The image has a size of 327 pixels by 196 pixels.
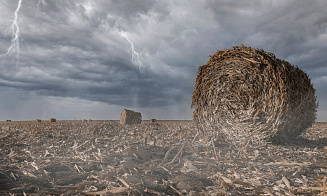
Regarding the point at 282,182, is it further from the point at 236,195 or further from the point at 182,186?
the point at 182,186

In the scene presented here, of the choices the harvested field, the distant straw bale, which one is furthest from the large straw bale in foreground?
the distant straw bale

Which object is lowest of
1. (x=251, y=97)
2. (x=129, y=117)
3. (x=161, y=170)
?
(x=161, y=170)

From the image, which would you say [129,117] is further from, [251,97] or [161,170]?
[161,170]

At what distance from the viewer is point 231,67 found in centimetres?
739

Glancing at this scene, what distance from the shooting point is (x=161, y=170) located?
4.65 meters

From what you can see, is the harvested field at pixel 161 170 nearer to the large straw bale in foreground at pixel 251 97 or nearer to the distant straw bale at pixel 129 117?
the large straw bale in foreground at pixel 251 97

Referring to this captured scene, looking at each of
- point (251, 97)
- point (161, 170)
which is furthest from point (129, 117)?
point (161, 170)

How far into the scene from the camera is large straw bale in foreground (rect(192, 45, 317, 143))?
6.61m

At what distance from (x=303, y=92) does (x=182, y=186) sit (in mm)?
5659

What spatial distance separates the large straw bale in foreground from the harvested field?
60 centimetres

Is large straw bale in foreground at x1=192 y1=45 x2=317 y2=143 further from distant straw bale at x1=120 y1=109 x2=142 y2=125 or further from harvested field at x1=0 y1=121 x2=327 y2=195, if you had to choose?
distant straw bale at x1=120 y1=109 x2=142 y2=125

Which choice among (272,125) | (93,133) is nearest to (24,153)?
(93,133)

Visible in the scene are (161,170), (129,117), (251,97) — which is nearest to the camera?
(161,170)

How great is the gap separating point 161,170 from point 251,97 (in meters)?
3.87
